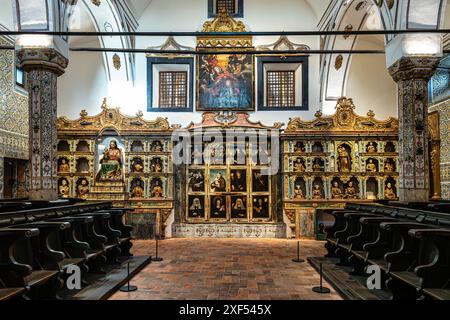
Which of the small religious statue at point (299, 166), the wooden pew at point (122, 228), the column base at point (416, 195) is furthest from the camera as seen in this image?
the small religious statue at point (299, 166)

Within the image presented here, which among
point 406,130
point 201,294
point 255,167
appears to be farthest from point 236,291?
point 255,167

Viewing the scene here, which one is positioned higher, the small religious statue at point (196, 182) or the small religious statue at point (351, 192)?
the small religious statue at point (196, 182)

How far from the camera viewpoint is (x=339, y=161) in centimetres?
1334

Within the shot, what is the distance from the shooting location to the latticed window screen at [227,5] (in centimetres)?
1482

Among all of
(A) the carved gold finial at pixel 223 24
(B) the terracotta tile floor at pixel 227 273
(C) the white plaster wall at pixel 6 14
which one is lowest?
(B) the terracotta tile floor at pixel 227 273

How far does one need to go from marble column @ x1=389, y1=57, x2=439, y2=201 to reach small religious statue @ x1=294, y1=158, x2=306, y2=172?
515 centimetres

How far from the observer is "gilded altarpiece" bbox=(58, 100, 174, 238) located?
42.1 feet

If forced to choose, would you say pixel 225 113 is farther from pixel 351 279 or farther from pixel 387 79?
pixel 351 279

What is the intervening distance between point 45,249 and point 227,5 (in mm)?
12165

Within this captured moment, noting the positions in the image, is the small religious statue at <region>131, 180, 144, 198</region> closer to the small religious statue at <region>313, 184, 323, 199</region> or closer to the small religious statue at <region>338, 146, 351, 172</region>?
the small religious statue at <region>313, 184, 323, 199</region>

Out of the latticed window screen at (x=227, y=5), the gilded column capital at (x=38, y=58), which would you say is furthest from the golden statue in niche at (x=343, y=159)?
the gilded column capital at (x=38, y=58)

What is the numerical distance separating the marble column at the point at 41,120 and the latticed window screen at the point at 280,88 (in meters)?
8.15

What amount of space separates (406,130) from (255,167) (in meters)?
6.11

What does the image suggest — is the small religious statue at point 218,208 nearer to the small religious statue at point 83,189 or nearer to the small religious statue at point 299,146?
the small religious statue at point 299,146
